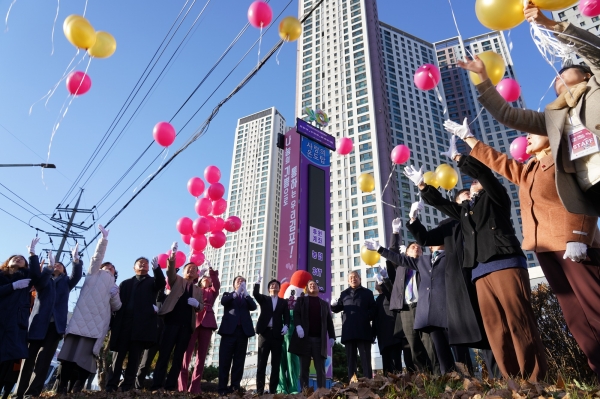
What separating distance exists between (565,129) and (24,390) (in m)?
5.80

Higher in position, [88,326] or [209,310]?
[209,310]

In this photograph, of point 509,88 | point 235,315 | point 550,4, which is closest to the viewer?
point 550,4

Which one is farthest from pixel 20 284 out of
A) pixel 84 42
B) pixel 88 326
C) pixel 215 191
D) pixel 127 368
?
pixel 215 191

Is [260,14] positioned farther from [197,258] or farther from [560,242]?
[560,242]

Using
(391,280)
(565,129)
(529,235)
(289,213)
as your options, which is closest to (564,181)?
(565,129)

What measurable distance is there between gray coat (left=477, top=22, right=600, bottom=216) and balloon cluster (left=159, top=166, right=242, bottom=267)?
714 cm

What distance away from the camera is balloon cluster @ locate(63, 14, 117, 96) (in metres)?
5.48

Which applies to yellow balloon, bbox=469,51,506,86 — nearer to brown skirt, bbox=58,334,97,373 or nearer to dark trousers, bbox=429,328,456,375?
dark trousers, bbox=429,328,456,375

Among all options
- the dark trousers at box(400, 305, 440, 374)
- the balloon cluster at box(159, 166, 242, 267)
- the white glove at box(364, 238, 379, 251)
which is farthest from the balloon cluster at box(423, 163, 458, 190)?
the balloon cluster at box(159, 166, 242, 267)

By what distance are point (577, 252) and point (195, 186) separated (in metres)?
8.13

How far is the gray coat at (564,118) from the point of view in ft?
7.27

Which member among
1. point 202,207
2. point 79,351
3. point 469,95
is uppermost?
point 469,95

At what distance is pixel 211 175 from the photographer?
9.74m

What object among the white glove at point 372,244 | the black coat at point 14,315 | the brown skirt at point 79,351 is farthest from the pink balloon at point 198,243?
the white glove at point 372,244
